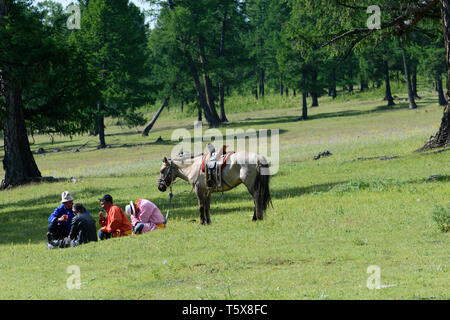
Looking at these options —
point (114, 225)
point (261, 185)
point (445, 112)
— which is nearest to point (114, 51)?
point (445, 112)

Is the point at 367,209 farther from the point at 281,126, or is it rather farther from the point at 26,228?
the point at 281,126

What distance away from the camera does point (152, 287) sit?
9.58 meters

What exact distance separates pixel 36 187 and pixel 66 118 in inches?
161

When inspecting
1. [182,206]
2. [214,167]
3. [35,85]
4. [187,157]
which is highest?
[35,85]

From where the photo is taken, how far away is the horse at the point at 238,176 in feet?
48.9

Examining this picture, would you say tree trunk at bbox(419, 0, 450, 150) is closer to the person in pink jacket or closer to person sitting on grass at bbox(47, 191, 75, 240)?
the person in pink jacket

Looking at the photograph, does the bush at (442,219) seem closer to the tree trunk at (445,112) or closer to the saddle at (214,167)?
the saddle at (214,167)

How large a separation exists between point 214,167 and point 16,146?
18571mm

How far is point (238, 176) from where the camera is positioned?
1517cm

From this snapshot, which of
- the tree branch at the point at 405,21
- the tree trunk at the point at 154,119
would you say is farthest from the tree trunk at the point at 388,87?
the tree branch at the point at 405,21

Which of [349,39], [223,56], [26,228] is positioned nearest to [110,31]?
[223,56]

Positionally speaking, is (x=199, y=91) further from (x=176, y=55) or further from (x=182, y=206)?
A: (x=182, y=206)

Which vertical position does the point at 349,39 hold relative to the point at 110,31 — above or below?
below

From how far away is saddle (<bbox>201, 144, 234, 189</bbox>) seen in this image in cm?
1516
